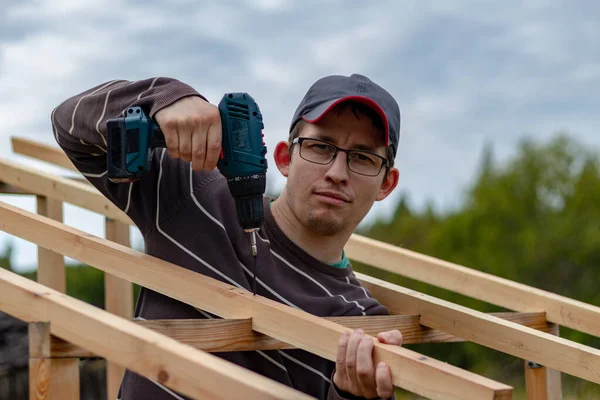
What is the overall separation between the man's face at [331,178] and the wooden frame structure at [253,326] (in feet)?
1.29

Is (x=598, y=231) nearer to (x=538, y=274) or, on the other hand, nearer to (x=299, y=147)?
(x=538, y=274)

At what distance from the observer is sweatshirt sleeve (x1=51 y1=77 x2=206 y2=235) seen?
217 centimetres

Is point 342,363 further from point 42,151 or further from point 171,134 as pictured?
point 42,151

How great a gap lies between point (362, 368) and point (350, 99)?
1019 millimetres

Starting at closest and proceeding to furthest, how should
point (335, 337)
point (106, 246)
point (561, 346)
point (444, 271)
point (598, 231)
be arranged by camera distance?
point (335, 337)
point (106, 246)
point (561, 346)
point (444, 271)
point (598, 231)

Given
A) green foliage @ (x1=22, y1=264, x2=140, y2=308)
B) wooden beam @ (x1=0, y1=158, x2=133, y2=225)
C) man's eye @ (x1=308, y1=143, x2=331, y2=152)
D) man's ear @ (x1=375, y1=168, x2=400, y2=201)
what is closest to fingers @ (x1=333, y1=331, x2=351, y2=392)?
man's eye @ (x1=308, y1=143, x2=331, y2=152)

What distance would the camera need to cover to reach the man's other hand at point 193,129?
209 centimetres

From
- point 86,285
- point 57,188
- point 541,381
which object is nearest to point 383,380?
point 541,381

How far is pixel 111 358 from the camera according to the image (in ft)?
5.45

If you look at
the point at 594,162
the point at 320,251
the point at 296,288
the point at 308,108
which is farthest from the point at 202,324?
the point at 594,162

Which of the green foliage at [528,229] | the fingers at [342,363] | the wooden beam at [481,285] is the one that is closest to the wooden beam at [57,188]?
the wooden beam at [481,285]

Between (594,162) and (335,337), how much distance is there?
34.5 metres

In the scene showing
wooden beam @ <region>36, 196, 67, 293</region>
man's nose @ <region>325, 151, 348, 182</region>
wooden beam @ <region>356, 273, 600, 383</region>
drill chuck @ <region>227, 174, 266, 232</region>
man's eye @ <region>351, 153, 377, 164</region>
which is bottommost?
wooden beam @ <region>356, 273, 600, 383</region>

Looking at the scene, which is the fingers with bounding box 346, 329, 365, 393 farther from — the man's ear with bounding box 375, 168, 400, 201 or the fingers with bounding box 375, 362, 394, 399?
the man's ear with bounding box 375, 168, 400, 201
